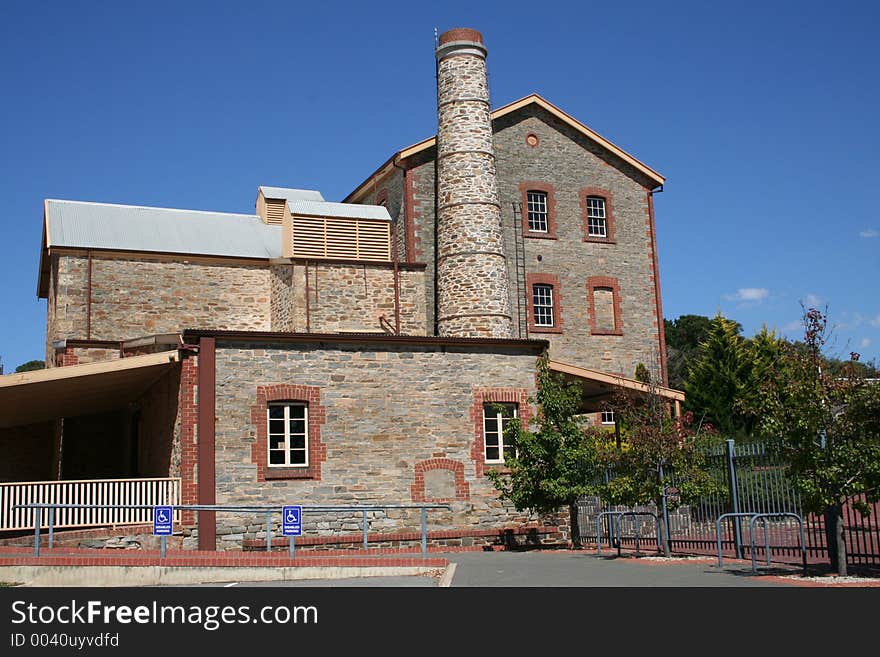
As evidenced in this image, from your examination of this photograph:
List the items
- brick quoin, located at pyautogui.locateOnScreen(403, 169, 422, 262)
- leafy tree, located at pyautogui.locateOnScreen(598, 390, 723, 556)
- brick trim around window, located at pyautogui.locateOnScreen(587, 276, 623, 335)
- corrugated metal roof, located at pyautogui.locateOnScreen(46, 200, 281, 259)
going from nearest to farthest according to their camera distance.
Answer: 1. leafy tree, located at pyautogui.locateOnScreen(598, 390, 723, 556)
2. corrugated metal roof, located at pyautogui.locateOnScreen(46, 200, 281, 259)
3. brick quoin, located at pyautogui.locateOnScreen(403, 169, 422, 262)
4. brick trim around window, located at pyautogui.locateOnScreen(587, 276, 623, 335)

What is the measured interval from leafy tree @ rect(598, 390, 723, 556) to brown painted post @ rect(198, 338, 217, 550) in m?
7.28

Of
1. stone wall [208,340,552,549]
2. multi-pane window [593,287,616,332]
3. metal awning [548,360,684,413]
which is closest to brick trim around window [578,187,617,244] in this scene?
multi-pane window [593,287,616,332]

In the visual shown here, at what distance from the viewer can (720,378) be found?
3547 centimetres

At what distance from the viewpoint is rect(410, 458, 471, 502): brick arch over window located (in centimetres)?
1955

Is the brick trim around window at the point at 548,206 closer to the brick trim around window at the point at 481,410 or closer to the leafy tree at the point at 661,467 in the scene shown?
the brick trim around window at the point at 481,410

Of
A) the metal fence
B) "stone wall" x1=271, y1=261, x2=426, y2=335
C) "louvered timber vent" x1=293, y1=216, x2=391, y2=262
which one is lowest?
the metal fence

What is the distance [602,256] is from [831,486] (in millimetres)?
20584

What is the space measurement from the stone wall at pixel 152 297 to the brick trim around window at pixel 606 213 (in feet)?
35.2

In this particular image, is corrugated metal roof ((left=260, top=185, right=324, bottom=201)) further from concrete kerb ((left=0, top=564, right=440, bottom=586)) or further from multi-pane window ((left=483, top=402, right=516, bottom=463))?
concrete kerb ((left=0, top=564, right=440, bottom=586))

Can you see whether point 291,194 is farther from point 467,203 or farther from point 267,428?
point 267,428

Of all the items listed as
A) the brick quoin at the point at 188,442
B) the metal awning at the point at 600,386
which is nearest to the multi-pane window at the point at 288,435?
the brick quoin at the point at 188,442
